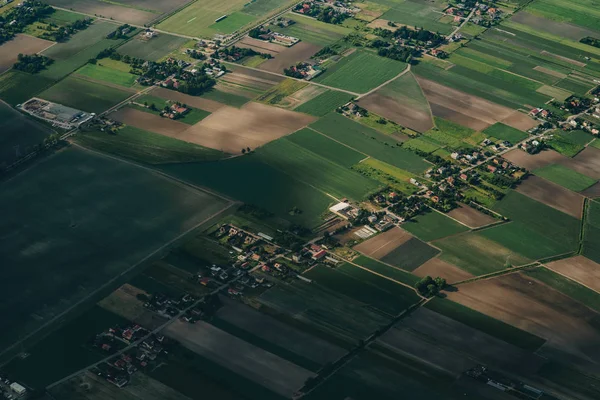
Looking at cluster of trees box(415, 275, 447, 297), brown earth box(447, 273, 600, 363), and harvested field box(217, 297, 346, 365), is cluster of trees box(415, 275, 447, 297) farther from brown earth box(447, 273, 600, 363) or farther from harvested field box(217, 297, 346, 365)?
harvested field box(217, 297, 346, 365)

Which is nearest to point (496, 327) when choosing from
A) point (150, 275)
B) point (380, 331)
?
point (380, 331)

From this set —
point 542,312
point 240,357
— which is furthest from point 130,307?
point 542,312

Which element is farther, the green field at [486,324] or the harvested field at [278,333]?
the green field at [486,324]

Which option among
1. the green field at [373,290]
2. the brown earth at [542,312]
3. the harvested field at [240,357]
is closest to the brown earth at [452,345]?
the green field at [373,290]

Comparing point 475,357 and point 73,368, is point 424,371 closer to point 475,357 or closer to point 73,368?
point 475,357

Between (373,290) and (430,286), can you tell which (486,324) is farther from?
(373,290)

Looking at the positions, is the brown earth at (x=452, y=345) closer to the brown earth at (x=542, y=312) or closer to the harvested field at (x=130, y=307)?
the brown earth at (x=542, y=312)
